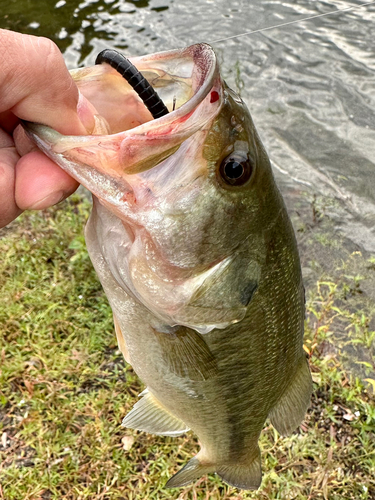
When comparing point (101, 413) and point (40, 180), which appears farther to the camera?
point (101, 413)

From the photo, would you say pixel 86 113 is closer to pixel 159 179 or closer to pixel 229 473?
pixel 159 179

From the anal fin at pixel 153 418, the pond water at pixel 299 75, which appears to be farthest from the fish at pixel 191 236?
the pond water at pixel 299 75

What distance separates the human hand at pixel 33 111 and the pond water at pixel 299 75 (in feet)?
9.03

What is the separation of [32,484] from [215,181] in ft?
7.54

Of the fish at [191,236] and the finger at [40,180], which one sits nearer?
the fish at [191,236]

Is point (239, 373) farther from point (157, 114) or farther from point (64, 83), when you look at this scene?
point (64, 83)

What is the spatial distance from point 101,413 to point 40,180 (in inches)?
84.8

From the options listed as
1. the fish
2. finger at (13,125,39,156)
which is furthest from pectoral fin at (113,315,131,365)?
finger at (13,125,39,156)

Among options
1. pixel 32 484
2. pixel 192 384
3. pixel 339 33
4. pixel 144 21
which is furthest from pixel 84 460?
pixel 144 21

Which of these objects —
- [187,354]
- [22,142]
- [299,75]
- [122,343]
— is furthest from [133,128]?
[299,75]

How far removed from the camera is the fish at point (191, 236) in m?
1.24

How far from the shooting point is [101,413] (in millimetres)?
3143

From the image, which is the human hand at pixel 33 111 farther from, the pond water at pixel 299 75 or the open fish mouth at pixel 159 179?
the pond water at pixel 299 75

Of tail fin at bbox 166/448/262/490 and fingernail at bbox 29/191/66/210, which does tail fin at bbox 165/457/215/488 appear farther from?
fingernail at bbox 29/191/66/210
